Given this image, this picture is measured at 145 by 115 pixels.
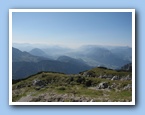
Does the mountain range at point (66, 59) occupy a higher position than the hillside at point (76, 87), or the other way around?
the mountain range at point (66, 59)

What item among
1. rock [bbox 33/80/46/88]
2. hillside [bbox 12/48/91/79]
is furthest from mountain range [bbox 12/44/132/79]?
rock [bbox 33/80/46/88]

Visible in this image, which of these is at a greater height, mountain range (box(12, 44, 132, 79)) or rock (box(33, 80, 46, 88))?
mountain range (box(12, 44, 132, 79))

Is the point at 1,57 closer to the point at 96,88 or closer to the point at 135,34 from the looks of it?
the point at 96,88

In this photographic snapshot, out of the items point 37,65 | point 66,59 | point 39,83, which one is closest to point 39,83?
point 39,83

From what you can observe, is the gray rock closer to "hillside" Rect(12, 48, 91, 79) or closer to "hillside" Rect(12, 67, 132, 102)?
"hillside" Rect(12, 67, 132, 102)

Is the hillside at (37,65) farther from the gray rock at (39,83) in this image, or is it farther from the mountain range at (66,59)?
the gray rock at (39,83)

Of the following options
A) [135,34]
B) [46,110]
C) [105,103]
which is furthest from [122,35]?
[46,110]

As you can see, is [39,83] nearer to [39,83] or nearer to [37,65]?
A: [39,83]

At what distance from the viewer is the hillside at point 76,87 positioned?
4.52 m

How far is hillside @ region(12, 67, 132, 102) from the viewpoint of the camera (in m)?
4.52

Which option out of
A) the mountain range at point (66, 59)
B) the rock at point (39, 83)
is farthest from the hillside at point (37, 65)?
the rock at point (39, 83)

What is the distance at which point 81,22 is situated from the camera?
455cm

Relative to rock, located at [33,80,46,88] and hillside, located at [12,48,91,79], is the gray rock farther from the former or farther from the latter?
hillside, located at [12,48,91,79]

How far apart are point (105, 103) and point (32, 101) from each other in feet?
2.98
